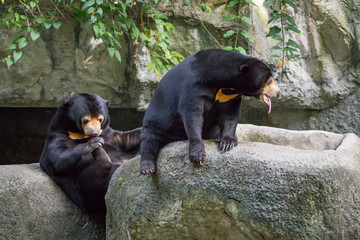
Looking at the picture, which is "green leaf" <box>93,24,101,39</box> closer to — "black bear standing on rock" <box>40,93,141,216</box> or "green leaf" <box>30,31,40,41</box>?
"green leaf" <box>30,31,40,41</box>

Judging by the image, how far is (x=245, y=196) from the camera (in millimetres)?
2539

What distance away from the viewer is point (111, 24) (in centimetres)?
525

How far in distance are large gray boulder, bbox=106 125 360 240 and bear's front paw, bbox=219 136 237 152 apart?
61 mm

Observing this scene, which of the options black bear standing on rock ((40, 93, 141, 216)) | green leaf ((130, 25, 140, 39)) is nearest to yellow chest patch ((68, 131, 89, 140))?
black bear standing on rock ((40, 93, 141, 216))

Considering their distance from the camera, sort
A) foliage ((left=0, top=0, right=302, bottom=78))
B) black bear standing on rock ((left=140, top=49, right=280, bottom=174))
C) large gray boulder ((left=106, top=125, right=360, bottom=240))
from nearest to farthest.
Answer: large gray boulder ((left=106, top=125, right=360, bottom=240))
black bear standing on rock ((left=140, top=49, right=280, bottom=174))
foliage ((left=0, top=0, right=302, bottom=78))

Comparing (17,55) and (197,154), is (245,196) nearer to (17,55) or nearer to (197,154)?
(197,154)

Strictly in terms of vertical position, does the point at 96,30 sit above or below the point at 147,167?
above

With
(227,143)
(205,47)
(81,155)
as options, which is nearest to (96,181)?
(81,155)

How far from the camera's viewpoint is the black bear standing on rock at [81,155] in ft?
12.9

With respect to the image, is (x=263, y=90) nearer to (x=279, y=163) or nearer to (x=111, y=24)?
(x=279, y=163)

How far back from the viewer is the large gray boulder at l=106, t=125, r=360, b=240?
243cm

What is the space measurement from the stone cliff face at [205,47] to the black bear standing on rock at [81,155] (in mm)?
1313

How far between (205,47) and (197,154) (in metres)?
3.09

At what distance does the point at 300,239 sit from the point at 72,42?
3928 millimetres
